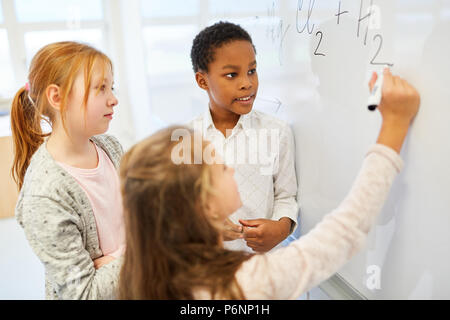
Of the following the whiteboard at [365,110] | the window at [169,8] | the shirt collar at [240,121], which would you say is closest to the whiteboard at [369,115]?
the whiteboard at [365,110]

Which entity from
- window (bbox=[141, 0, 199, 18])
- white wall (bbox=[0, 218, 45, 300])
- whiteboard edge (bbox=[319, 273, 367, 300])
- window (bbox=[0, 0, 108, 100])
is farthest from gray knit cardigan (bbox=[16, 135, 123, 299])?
window (bbox=[0, 0, 108, 100])

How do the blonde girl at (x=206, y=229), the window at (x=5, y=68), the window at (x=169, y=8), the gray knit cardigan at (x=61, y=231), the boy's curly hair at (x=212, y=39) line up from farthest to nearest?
the window at (x=5, y=68) < the window at (x=169, y=8) < the boy's curly hair at (x=212, y=39) < the gray knit cardigan at (x=61, y=231) < the blonde girl at (x=206, y=229)

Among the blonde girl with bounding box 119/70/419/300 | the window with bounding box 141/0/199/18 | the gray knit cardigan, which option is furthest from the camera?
the window with bounding box 141/0/199/18

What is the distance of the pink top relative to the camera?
0.84 meters

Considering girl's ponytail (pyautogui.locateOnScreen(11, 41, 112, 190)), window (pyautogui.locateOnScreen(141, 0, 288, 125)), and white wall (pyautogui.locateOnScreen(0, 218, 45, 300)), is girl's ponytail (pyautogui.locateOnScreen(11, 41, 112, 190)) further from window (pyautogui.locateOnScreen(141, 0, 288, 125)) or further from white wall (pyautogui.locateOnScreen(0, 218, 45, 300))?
white wall (pyautogui.locateOnScreen(0, 218, 45, 300))

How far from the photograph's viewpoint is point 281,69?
1.01 m

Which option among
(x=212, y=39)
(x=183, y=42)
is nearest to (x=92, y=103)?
(x=212, y=39)

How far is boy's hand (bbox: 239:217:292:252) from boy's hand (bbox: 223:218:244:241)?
14 mm

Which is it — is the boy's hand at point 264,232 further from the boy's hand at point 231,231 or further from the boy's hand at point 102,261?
the boy's hand at point 102,261

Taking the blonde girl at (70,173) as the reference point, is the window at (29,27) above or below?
above

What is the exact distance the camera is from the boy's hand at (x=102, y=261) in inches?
32.3

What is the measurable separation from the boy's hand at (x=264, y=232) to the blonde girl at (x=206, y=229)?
0.31m

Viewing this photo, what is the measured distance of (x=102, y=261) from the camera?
83cm

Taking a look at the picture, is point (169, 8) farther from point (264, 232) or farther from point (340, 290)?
point (340, 290)
